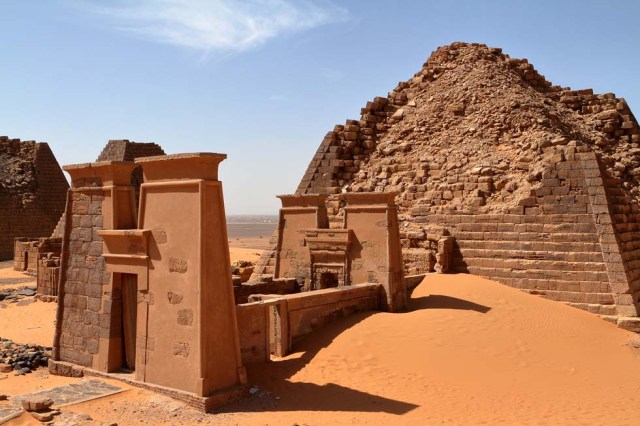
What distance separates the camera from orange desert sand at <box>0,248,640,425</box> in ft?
29.1

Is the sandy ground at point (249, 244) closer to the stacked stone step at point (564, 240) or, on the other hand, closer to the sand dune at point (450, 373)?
the stacked stone step at point (564, 240)

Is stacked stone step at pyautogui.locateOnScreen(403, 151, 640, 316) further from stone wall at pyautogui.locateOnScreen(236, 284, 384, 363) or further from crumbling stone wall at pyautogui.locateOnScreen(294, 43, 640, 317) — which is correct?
stone wall at pyautogui.locateOnScreen(236, 284, 384, 363)

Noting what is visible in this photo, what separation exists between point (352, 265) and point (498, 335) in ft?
13.1

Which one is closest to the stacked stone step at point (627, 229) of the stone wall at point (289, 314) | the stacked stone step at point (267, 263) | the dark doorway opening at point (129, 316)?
the stone wall at point (289, 314)

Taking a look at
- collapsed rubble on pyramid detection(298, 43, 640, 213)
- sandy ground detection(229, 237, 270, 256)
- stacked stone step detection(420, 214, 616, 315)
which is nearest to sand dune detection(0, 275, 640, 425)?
stacked stone step detection(420, 214, 616, 315)

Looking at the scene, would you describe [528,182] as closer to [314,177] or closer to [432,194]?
[432,194]

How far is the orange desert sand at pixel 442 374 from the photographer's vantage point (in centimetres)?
886

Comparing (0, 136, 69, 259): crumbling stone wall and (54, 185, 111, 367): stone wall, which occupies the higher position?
(0, 136, 69, 259): crumbling stone wall

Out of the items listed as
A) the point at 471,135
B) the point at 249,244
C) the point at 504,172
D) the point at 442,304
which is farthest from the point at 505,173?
the point at 249,244

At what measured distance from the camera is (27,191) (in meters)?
39.5

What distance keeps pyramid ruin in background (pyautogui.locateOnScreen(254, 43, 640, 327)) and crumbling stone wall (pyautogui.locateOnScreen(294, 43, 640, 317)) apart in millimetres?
41

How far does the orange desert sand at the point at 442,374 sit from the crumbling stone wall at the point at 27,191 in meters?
26.4

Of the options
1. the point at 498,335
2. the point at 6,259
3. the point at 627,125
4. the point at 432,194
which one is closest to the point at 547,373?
the point at 498,335

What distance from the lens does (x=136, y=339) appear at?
32.0 feet
